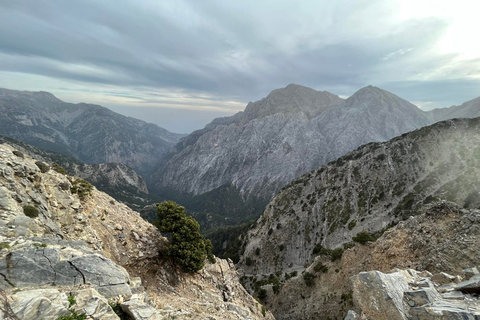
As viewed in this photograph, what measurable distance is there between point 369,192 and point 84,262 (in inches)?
3922

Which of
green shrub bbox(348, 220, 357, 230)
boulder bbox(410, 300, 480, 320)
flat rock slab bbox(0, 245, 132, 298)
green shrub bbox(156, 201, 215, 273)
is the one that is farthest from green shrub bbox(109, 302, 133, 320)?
green shrub bbox(348, 220, 357, 230)

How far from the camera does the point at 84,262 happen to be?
1530 cm

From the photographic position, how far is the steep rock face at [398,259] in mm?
26938

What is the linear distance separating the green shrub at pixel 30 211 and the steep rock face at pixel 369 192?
285ft

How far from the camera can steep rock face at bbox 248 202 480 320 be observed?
26.9 m

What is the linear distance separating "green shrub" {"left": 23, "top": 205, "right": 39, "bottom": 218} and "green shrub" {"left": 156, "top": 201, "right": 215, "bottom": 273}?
1484 cm

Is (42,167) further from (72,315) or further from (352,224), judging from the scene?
(352,224)

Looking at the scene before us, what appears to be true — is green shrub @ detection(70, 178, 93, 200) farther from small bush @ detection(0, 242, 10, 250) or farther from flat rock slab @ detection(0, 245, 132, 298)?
small bush @ detection(0, 242, 10, 250)

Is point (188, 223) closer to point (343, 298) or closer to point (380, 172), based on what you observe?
point (343, 298)

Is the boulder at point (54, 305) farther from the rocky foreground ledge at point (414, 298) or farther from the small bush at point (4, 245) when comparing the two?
the rocky foreground ledge at point (414, 298)

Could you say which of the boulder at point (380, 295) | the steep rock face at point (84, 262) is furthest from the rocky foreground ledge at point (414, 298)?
the steep rock face at point (84, 262)

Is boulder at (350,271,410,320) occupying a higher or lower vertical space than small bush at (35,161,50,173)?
lower

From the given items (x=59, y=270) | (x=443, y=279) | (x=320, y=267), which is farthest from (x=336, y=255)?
(x=59, y=270)

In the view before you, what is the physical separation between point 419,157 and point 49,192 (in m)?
115
